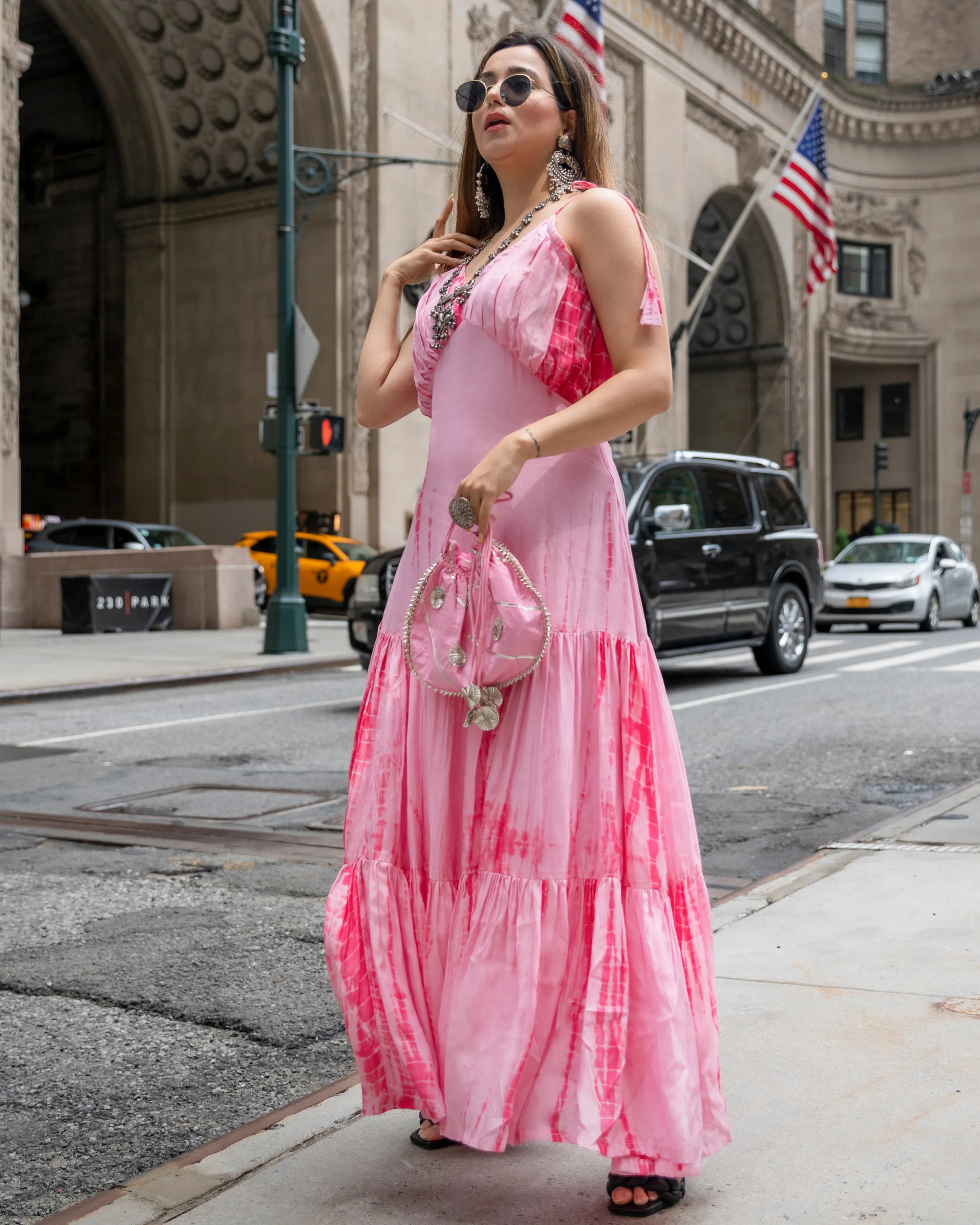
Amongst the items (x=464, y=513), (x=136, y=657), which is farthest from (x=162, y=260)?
(x=464, y=513)

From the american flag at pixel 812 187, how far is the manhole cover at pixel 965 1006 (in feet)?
87.5

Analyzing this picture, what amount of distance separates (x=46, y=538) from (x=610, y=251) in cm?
2449

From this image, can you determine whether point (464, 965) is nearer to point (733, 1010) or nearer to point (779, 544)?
point (733, 1010)

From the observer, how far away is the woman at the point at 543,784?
8.00ft

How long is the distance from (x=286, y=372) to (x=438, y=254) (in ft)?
51.2

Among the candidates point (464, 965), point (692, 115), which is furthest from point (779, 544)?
point (692, 115)

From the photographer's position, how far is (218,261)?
104 feet

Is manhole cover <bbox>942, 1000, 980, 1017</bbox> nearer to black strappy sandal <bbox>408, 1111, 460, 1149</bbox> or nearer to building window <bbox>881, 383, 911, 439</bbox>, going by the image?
black strappy sandal <bbox>408, 1111, 460, 1149</bbox>

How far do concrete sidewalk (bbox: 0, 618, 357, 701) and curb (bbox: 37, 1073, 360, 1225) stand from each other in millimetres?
11078

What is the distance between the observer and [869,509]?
5328 cm

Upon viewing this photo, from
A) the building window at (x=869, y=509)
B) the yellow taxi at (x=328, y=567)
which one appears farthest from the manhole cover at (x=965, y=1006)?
the building window at (x=869, y=509)

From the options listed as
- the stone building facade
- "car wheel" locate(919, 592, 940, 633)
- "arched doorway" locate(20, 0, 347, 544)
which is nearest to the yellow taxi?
"arched doorway" locate(20, 0, 347, 544)

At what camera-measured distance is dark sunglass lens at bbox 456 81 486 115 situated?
2.73 metres

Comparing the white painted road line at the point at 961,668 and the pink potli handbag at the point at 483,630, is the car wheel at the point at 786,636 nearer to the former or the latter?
the white painted road line at the point at 961,668
